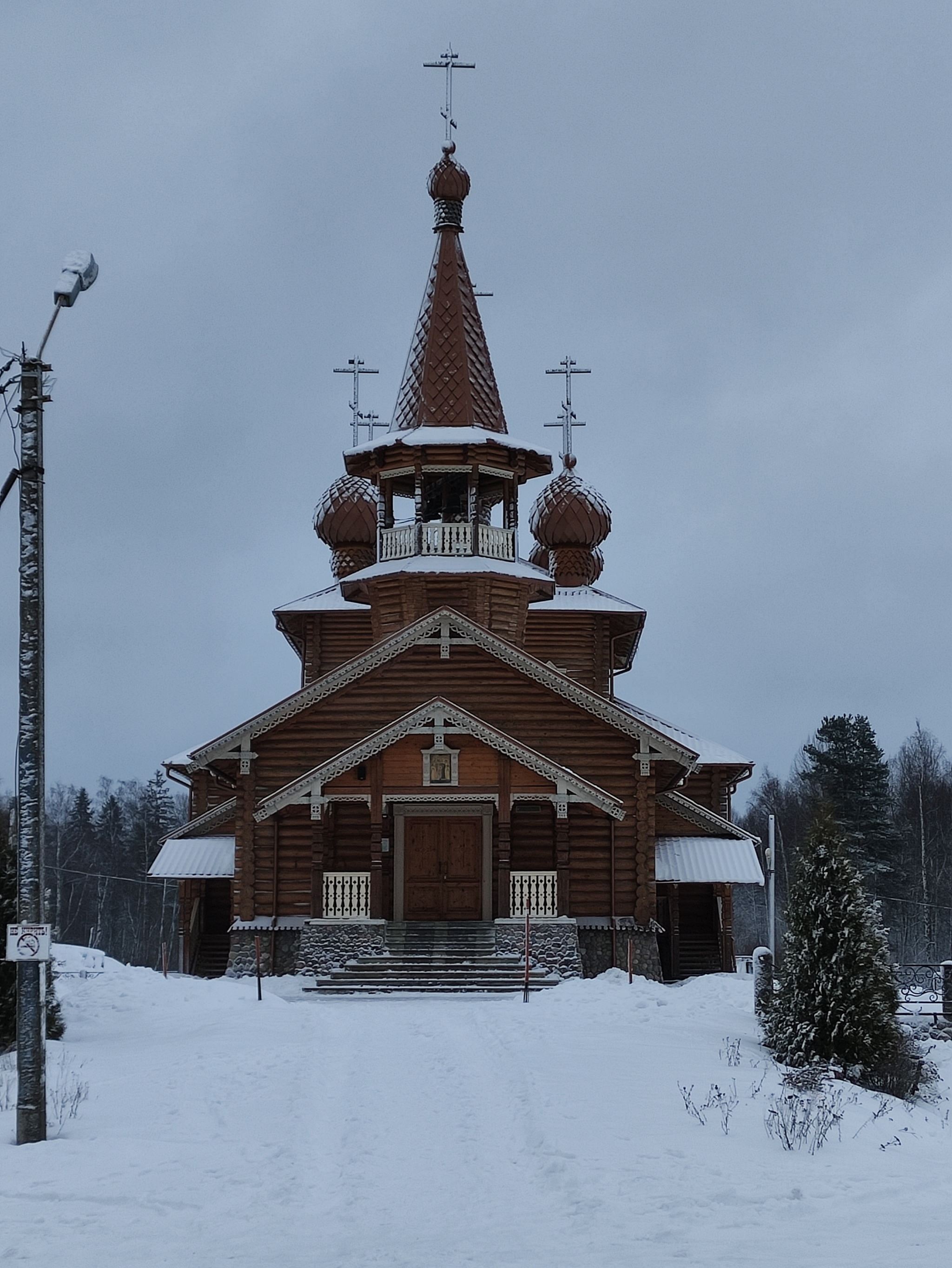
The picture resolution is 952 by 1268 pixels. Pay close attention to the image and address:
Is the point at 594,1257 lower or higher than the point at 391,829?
lower

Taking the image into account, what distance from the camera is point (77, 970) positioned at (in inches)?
770

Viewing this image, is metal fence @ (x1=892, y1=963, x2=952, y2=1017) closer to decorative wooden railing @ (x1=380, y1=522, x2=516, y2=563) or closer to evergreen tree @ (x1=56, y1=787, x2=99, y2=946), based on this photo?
decorative wooden railing @ (x1=380, y1=522, x2=516, y2=563)

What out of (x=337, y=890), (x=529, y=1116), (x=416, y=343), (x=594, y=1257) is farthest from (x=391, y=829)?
(x=594, y=1257)

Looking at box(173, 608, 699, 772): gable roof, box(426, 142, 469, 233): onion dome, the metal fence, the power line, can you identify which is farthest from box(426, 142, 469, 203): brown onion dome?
the power line

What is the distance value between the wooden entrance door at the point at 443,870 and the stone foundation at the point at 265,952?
6.25 feet

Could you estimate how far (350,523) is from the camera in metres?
35.1

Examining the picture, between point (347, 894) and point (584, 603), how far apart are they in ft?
41.4

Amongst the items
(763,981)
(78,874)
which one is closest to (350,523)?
(763,981)

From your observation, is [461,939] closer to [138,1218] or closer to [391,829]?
[391,829]

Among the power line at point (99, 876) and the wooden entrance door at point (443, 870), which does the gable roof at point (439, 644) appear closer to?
the wooden entrance door at point (443, 870)

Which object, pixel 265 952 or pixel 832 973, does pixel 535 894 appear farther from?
pixel 832 973

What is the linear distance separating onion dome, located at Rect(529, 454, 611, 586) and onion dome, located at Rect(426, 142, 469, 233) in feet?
24.3

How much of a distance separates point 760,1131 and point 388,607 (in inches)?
692

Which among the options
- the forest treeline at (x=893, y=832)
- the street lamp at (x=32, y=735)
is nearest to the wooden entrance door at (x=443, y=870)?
the street lamp at (x=32, y=735)
